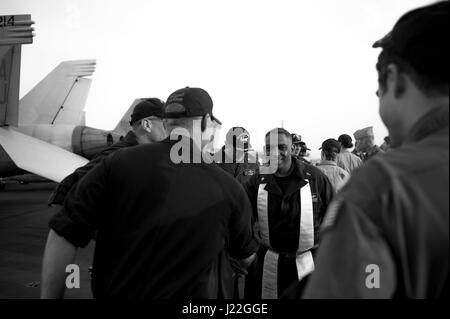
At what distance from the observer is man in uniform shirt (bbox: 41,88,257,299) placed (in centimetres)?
128

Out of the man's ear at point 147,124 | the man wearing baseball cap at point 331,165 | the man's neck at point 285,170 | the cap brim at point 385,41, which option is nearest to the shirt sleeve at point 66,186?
the man's ear at point 147,124

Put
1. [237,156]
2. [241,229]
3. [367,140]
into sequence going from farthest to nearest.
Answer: [367,140], [237,156], [241,229]

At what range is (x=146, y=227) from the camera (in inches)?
50.6

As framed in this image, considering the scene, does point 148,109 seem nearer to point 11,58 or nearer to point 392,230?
point 392,230

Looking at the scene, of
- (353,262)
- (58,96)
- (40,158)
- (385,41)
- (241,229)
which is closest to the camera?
(353,262)

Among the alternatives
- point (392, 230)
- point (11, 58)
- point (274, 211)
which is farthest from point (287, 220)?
point (11, 58)

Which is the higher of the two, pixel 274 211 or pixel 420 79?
pixel 420 79

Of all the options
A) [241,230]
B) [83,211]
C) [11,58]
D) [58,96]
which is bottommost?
[241,230]

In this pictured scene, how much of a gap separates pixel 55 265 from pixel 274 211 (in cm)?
201

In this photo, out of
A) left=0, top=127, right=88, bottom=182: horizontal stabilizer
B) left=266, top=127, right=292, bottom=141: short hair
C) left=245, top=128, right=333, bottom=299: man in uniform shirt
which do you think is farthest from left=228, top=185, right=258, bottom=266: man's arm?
left=0, top=127, right=88, bottom=182: horizontal stabilizer

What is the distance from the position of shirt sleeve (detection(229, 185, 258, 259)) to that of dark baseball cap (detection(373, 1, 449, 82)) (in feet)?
3.23

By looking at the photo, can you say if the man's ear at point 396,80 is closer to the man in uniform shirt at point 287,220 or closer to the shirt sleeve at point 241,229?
the shirt sleeve at point 241,229

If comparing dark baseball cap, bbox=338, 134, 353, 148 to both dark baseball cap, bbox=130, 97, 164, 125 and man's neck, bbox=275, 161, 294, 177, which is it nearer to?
man's neck, bbox=275, 161, 294, 177
